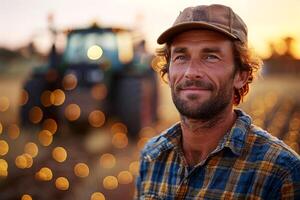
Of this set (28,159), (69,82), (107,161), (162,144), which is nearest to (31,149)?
(28,159)

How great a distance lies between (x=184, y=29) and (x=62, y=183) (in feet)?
11.9

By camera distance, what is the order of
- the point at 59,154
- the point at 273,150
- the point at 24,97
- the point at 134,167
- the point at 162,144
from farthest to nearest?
1. the point at 24,97
2. the point at 59,154
3. the point at 134,167
4. the point at 162,144
5. the point at 273,150

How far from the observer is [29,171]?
18.6 feet

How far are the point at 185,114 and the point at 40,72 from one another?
6.40 metres

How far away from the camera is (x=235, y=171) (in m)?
1.87

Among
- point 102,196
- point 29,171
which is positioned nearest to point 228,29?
point 102,196

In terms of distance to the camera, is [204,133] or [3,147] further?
[3,147]

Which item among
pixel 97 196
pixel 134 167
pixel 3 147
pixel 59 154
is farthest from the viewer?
pixel 3 147

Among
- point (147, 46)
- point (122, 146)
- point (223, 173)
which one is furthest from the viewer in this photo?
point (147, 46)

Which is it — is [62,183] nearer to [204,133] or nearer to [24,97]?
[24,97]

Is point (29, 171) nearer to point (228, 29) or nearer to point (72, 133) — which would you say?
point (72, 133)

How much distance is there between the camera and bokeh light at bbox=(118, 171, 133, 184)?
212 inches

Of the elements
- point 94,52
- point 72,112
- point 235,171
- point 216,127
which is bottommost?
point 72,112

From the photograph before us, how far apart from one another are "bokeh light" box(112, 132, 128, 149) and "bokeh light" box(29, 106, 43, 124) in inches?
48.8
